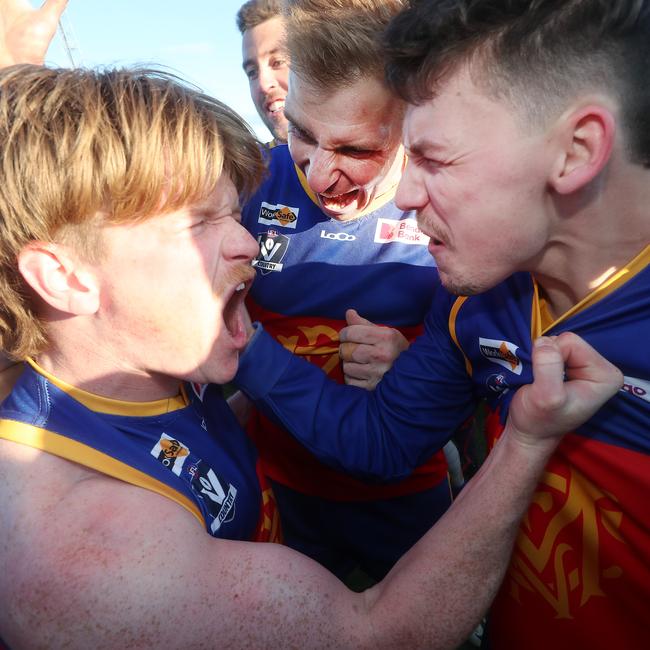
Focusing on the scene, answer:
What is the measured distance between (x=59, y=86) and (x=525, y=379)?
1590 mm

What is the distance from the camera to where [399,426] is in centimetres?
212

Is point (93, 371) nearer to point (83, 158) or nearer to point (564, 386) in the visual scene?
point (83, 158)

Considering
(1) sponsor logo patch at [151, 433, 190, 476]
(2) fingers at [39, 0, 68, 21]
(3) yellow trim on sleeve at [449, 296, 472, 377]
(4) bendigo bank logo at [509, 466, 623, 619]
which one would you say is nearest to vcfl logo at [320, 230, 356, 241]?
(3) yellow trim on sleeve at [449, 296, 472, 377]

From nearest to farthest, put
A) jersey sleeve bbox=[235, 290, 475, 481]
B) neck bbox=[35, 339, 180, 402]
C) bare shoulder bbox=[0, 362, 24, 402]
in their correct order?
neck bbox=[35, 339, 180, 402] → bare shoulder bbox=[0, 362, 24, 402] → jersey sleeve bbox=[235, 290, 475, 481]

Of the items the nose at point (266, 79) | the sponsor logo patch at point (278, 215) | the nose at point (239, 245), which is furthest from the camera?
the nose at point (266, 79)

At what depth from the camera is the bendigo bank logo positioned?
1591 mm

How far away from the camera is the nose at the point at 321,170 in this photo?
213 centimetres

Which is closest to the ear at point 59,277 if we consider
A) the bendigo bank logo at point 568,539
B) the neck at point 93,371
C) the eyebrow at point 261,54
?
the neck at point 93,371

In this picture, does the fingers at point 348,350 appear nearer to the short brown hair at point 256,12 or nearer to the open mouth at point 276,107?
the open mouth at point 276,107

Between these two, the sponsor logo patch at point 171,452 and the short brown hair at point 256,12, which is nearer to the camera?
the sponsor logo patch at point 171,452

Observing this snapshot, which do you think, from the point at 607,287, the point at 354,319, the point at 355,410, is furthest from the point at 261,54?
the point at 607,287

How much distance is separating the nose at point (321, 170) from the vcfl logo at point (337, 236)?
305mm

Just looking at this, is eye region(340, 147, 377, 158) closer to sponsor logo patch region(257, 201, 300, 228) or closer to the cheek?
the cheek

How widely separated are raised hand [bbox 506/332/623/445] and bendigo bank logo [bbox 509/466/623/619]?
0.30m
